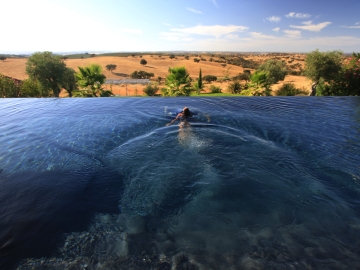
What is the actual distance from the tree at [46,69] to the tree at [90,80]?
28.6 ft

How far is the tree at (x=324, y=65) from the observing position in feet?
67.7

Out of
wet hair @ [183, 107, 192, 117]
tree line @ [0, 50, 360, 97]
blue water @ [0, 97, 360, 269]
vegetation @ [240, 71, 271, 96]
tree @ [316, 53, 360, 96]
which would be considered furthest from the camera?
tree @ [316, 53, 360, 96]

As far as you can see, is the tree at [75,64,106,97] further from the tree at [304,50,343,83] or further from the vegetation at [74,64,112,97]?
the tree at [304,50,343,83]

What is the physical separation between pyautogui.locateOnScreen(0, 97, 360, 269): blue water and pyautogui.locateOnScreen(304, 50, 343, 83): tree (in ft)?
40.0

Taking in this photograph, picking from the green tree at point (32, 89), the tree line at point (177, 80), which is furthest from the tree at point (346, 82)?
the green tree at point (32, 89)

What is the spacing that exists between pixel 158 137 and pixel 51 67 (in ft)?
69.5

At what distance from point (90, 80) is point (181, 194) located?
50.1ft

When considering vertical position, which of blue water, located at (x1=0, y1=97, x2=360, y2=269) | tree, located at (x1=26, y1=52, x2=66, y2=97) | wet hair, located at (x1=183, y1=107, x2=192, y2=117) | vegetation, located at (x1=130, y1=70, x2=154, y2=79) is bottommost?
blue water, located at (x1=0, y1=97, x2=360, y2=269)

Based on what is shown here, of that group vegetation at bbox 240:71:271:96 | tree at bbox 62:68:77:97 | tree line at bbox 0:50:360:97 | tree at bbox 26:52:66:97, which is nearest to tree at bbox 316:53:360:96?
tree line at bbox 0:50:360:97

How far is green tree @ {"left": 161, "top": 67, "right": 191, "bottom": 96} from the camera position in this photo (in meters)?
18.6

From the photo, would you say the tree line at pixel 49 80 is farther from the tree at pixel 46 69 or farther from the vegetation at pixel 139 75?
the vegetation at pixel 139 75

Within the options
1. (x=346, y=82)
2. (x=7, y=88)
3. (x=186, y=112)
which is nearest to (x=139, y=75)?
(x=7, y=88)

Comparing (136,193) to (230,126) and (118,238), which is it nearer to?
(118,238)

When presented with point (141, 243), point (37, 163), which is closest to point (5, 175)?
point (37, 163)
